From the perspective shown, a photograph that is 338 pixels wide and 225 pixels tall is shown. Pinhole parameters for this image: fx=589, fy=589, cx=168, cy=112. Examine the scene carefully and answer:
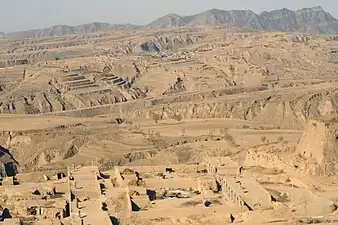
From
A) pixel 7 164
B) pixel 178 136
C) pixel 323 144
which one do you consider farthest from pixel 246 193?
pixel 7 164

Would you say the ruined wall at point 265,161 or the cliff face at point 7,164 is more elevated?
the ruined wall at point 265,161

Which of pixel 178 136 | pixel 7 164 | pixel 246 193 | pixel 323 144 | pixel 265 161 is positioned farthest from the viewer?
pixel 178 136

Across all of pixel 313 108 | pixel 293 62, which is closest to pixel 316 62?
pixel 293 62

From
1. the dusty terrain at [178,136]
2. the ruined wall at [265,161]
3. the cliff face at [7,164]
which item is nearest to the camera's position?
the dusty terrain at [178,136]

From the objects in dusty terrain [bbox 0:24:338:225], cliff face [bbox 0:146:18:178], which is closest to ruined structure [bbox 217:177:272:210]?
dusty terrain [bbox 0:24:338:225]

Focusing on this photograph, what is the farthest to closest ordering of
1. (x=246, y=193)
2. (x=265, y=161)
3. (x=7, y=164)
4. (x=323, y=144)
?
(x=7, y=164), (x=265, y=161), (x=323, y=144), (x=246, y=193)

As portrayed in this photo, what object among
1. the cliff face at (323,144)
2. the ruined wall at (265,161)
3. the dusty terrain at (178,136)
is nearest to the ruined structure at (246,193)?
the dusty terrain at (178,136)

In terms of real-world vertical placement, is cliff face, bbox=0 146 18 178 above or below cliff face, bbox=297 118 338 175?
below

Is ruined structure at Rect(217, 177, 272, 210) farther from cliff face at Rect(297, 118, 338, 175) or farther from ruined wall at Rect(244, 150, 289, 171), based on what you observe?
cliff face at Rect(297, 118, 338, 175)

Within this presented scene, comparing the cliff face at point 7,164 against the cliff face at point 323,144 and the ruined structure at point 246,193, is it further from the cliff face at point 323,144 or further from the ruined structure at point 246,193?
the cliff face at point 323,144

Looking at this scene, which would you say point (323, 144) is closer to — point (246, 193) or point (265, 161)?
point (265, 161)
